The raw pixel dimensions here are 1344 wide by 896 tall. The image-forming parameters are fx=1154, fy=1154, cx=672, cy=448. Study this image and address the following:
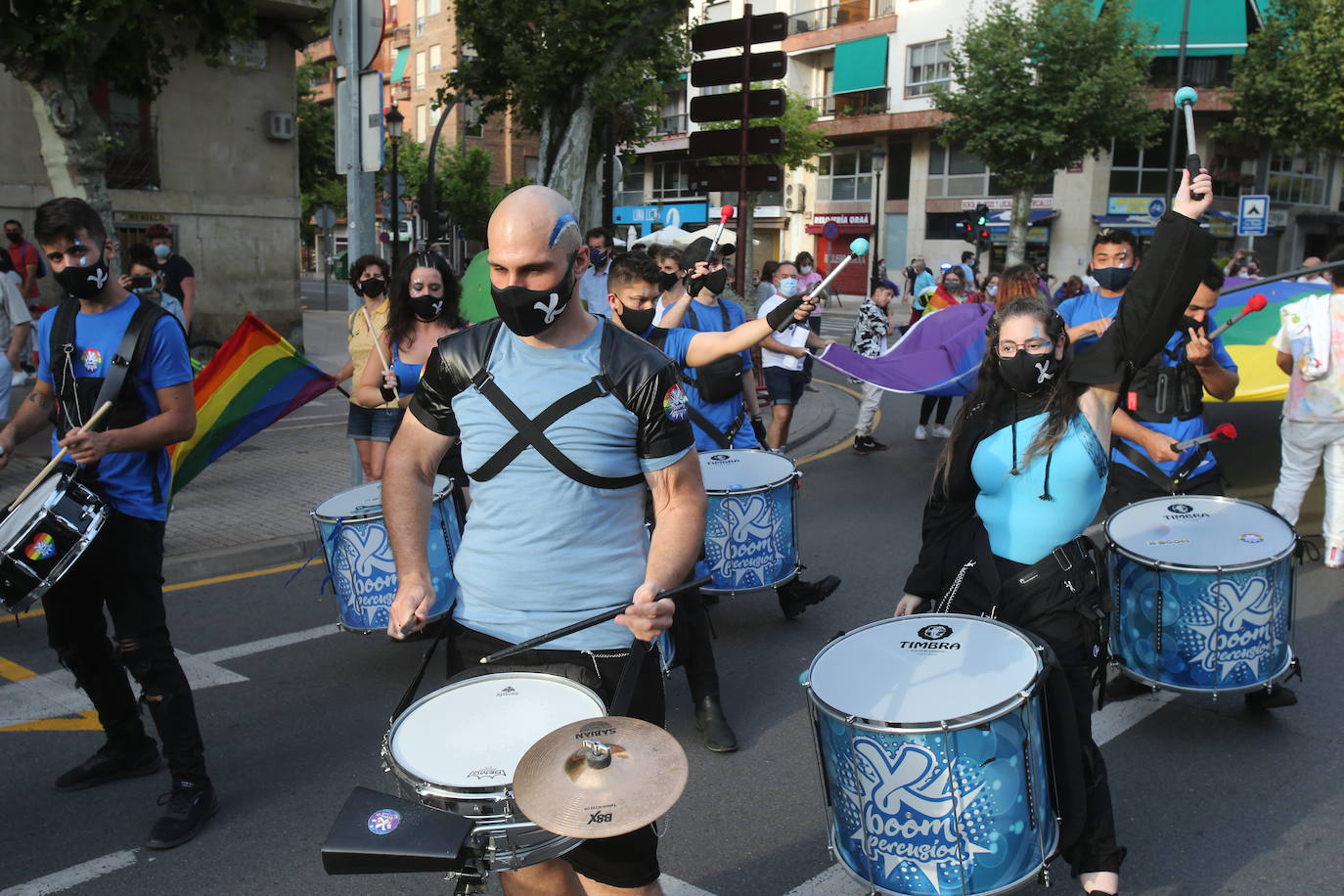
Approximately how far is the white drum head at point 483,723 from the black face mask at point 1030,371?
1618 mm

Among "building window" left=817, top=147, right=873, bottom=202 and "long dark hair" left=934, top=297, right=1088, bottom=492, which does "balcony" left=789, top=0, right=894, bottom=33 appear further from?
"long dark hair" left=934, top=297, right=1088, bottom=492

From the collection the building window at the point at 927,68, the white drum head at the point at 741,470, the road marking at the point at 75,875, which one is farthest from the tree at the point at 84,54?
the building window at the point at 927,68

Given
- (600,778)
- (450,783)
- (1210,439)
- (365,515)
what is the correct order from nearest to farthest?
(600,778)
(450,783)
(365,515)
(1210,439)

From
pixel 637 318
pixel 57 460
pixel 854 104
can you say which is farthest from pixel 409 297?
pixel 854 104

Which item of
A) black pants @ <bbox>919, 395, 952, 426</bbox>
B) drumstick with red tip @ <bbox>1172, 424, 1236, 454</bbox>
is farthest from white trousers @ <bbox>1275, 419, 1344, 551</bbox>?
black pants @ <bbox>919, 395, 952, 426</bbox>

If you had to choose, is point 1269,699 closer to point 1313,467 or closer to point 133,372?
point 1313,467

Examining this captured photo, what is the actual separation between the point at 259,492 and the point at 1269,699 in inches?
282

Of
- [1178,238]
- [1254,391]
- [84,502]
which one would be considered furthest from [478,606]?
[1254,391]

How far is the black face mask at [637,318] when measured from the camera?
5.33 m

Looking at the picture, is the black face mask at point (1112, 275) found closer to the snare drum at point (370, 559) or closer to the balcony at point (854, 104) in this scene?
the snare drum at point (370, 559)

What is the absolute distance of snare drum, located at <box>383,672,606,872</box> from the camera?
81.0 inches

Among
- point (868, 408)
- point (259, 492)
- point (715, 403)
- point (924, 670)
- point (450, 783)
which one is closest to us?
point (450, 783)

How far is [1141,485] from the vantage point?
5352 mm

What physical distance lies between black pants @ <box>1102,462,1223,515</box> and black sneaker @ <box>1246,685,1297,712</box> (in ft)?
3.06
